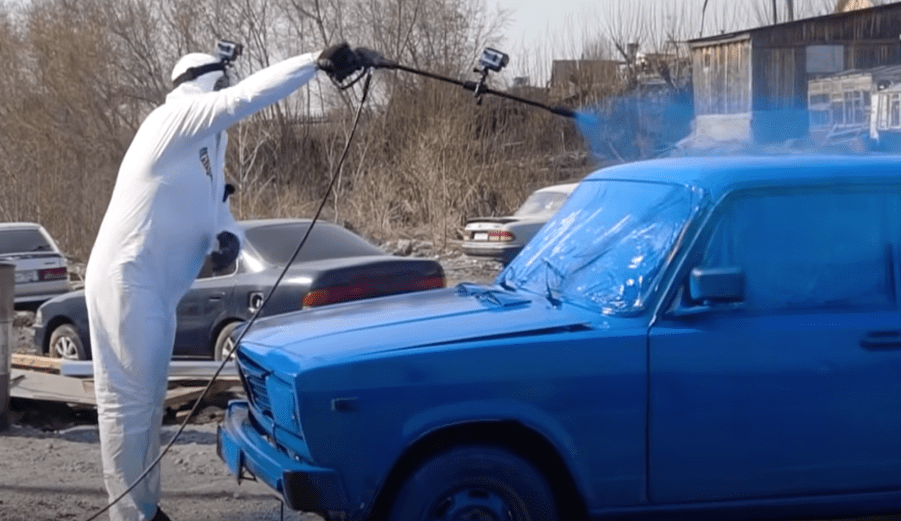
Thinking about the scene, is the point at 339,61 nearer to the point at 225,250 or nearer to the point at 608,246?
the point at 225,250

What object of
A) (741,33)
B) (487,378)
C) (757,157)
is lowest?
(487,378)

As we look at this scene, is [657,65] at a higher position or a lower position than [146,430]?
higher

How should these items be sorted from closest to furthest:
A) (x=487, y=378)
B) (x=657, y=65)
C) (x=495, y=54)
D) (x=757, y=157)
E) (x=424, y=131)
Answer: (x=487, y=378) < (x=757, y=157) < (x=495, y=54) < (x=424, y=131) < (x=657, y=65)

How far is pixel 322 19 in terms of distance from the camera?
39062mm

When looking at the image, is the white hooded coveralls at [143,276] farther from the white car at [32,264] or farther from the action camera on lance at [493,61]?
the white car at [32,264]

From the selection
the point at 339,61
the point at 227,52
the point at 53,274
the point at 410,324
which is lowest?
the point at 53,274

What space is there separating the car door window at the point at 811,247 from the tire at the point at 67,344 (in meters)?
7.91

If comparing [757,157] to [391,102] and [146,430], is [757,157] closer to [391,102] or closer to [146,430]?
[146,430]

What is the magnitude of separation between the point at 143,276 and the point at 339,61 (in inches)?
52.5

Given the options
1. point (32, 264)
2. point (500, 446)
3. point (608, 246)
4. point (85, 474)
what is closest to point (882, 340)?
point (608, 246)

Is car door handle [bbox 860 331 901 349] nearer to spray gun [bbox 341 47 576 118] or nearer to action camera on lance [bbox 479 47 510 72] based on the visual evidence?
spray gun [bbox 341 47 576 118]

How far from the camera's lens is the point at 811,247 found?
5.03 metres

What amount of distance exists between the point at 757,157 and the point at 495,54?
68.8 inches

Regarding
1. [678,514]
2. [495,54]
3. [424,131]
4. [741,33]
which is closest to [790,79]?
[741,33]
